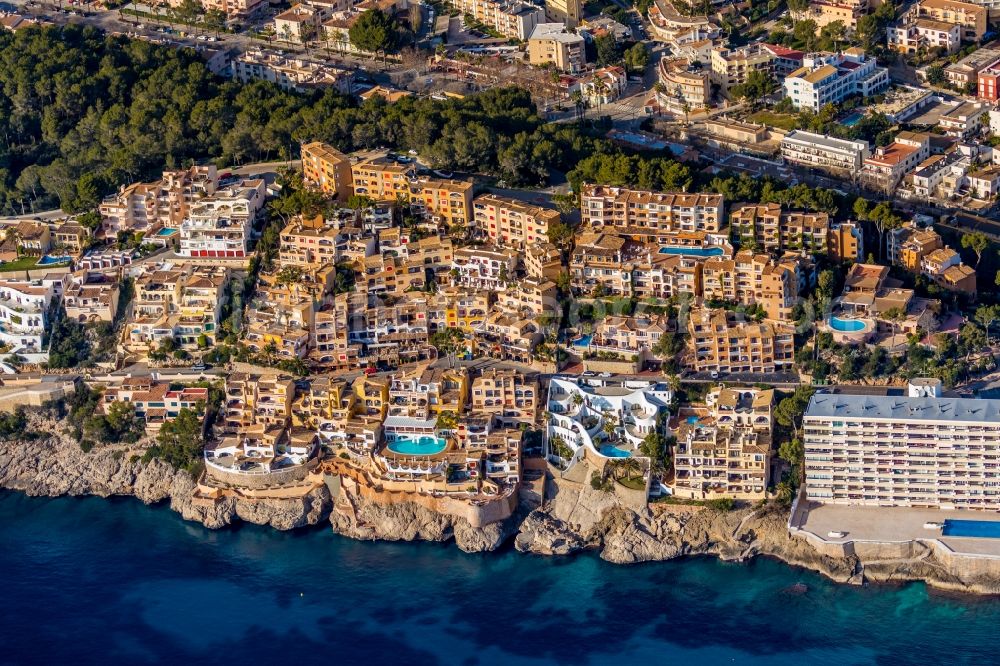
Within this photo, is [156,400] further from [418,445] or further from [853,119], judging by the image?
[853,119]

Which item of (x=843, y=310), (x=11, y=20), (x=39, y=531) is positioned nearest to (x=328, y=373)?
(x=39, y=531)

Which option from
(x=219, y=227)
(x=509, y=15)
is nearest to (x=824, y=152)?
(x=509, y=15)

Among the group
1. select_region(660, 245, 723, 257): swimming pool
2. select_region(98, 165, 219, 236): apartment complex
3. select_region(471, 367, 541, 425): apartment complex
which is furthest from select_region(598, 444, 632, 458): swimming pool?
select_region(98, 165, 219, 236): apartment complex

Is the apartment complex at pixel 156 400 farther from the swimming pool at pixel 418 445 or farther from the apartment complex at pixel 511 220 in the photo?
the apartment complex at pixel 511 220

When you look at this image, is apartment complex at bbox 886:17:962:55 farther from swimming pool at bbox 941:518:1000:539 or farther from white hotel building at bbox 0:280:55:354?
white hotel building at bbox 0:280:55:354

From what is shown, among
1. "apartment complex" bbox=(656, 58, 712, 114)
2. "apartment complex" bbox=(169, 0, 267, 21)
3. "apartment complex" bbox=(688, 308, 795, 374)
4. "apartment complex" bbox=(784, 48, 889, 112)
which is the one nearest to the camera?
"apartment complex" bbox=(688, 308, 795, 374)

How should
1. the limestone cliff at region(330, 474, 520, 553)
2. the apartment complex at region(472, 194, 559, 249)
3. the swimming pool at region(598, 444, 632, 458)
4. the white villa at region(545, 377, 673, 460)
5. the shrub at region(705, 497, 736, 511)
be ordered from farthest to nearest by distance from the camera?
1. the apartment complex at region(472, 194, 559, 249)
2. the white villa at region(545, 377, 673, 460)
3. the swimming pool at region(598, 444, 632, 458)
4. the limestone cliff at region(330, 474, 520, 553)
5. the shrub at region(705, 497, 736, 511)

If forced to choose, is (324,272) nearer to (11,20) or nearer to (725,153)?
(725,153)

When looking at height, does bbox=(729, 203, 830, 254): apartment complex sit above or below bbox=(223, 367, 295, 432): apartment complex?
above
